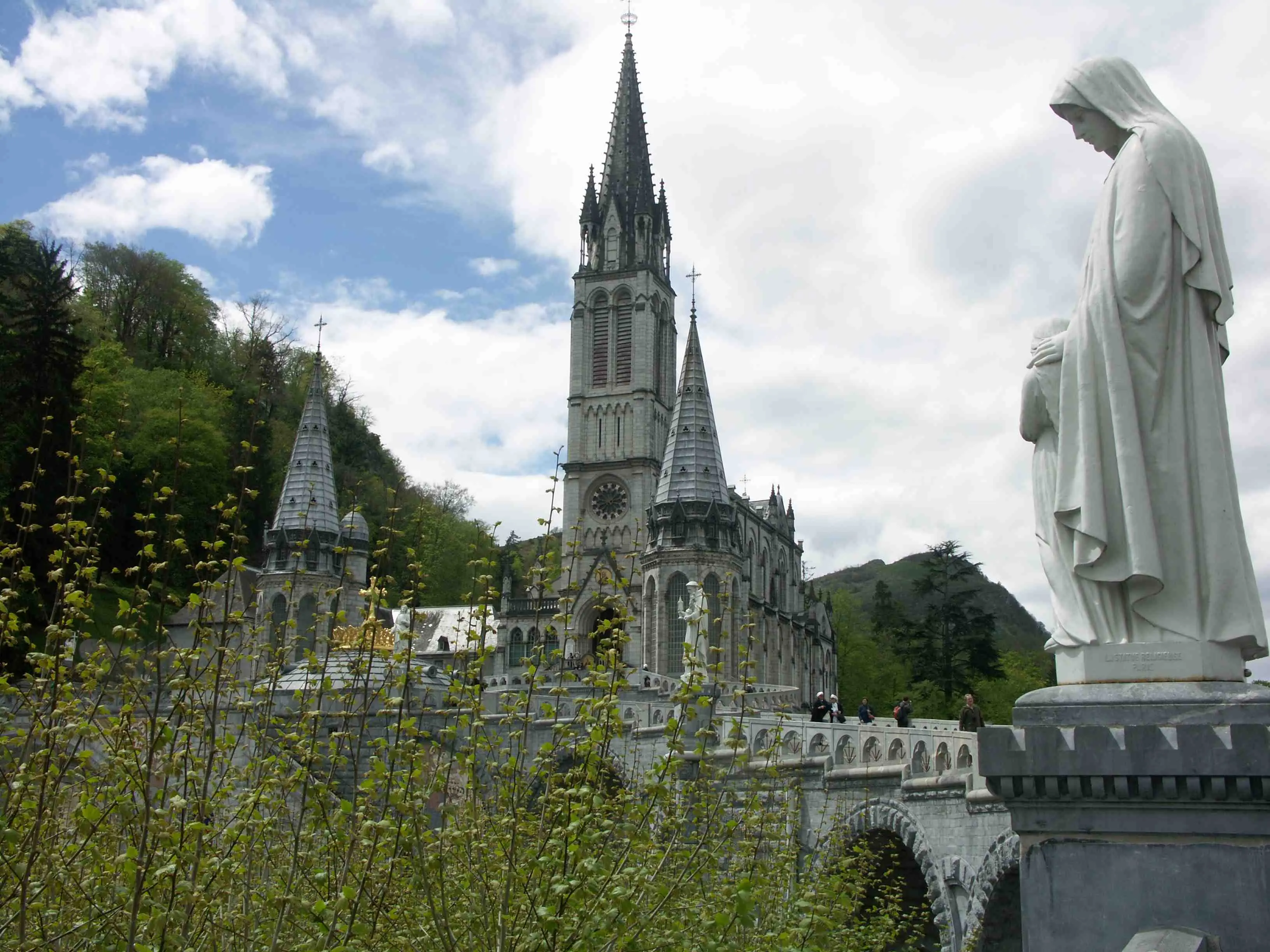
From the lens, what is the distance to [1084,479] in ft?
15.4

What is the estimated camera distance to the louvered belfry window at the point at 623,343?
64875mm

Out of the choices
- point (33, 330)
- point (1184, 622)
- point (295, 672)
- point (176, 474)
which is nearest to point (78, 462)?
point (176, 474)

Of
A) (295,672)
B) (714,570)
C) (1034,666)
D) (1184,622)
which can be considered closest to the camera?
(1184,622)

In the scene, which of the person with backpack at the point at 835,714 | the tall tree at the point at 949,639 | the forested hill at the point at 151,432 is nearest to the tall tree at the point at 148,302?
the forested hill at the point at 151,432

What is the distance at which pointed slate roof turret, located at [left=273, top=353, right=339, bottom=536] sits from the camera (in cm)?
Result: 5194

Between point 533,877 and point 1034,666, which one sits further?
point 1034,666

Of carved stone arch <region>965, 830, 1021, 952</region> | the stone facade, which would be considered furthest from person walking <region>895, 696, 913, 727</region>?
the stone facade

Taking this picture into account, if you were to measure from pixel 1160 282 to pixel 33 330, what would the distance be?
1499 inches

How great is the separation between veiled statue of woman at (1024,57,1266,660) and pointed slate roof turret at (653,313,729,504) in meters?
42.3

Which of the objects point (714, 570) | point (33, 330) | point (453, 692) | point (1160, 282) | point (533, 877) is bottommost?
point (533, 877)

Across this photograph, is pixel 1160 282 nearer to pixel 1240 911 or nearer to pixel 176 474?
pixel 1240 911

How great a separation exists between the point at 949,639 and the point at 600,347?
2389 centimetres

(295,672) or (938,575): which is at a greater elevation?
(938,575)

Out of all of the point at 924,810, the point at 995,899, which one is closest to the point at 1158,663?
the point at 995,899
